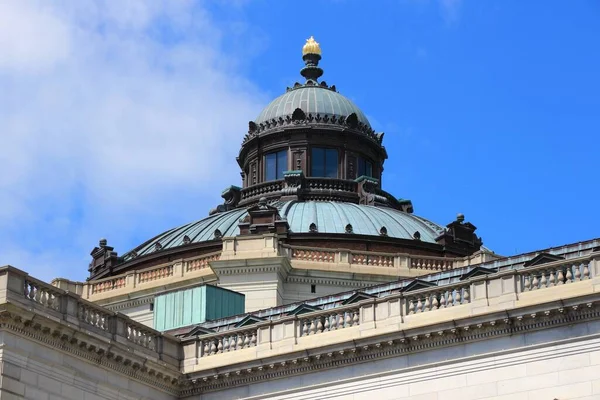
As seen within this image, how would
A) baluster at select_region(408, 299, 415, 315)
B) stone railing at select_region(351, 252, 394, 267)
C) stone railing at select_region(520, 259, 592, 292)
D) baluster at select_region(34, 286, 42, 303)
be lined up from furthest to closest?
stone railing at select_region(351, 252, 394, 267), baluster at select_region(408, 299, 415, 315), baluster at select_region(34, 286, 42, 303), stone railing at select_region(520, 259, 592, 292)

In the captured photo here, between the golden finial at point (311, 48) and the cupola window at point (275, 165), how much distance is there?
10844mm

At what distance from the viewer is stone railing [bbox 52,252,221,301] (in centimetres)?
8019

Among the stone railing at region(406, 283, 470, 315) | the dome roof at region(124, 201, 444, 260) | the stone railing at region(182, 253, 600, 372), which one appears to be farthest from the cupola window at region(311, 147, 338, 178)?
the stone railing at region(406, 283, 470, 315)

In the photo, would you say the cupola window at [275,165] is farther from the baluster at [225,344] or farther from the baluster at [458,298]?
the baluster at [458,298]

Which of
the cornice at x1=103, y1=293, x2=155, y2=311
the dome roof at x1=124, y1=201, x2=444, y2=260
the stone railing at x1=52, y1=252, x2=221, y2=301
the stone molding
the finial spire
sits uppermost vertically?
the finial spire

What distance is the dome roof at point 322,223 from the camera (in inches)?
3314

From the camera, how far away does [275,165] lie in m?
93.4

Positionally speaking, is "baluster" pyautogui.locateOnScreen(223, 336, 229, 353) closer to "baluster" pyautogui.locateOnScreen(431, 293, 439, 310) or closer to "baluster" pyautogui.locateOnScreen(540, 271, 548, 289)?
"baluster" pyautogui.locateOnScreen(431, 293, 439, 310)

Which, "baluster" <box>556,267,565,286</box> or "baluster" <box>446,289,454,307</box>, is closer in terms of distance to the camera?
"baluster" <box>556,267,565,286</box>

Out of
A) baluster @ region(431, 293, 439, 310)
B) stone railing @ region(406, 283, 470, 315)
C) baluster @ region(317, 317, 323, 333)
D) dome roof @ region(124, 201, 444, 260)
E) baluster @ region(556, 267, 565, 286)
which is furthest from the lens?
dome roof @ region(124, 201, 444, 260)

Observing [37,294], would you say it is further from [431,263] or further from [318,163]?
[318,163]

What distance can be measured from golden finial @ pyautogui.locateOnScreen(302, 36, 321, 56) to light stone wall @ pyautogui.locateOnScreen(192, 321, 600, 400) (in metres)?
51.3

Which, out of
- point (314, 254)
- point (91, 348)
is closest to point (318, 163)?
point (314, 254)

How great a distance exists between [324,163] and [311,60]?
11.8 metres
